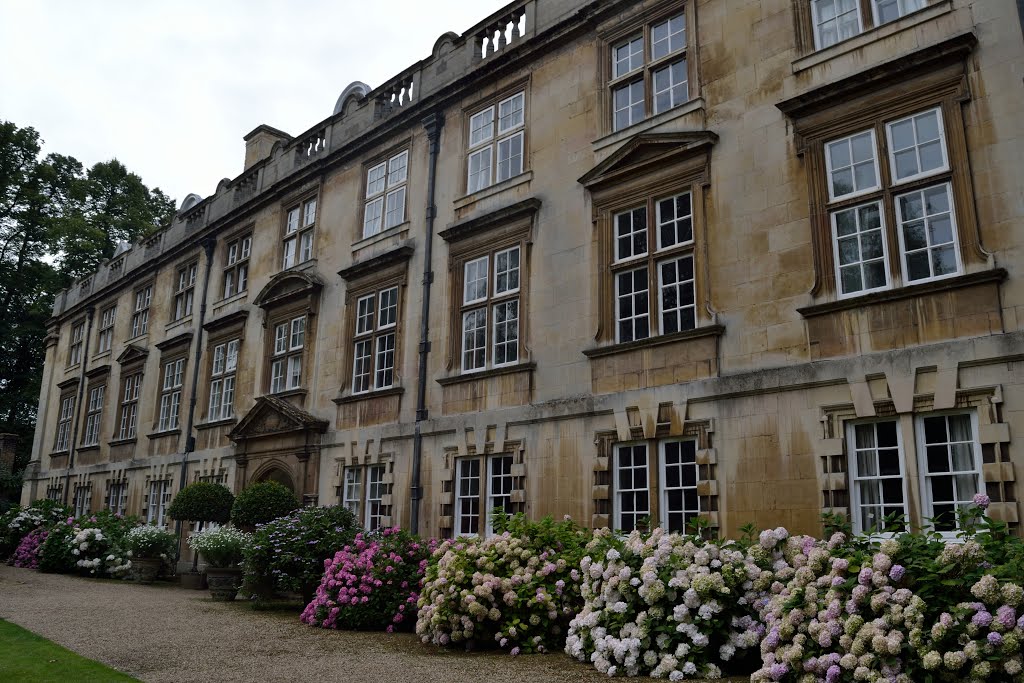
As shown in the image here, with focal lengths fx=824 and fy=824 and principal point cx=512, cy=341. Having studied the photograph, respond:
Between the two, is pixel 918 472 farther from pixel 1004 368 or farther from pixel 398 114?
pixel 398 114

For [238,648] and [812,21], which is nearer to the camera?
[238,648]

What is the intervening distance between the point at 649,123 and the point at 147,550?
14752 millimetres

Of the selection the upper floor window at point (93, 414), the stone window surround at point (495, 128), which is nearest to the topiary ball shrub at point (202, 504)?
the stone window surround at point (495, 128)

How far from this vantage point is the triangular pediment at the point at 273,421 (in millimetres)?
17297

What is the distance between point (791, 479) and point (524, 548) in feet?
10.8

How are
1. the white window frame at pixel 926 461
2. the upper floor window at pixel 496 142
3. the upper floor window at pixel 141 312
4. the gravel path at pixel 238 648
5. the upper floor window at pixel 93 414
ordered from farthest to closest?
1. the upper floor window at pixel 93 414
2. the upper floor window at pixel 141 312
3. the upper floor window at pixel 496 142
4. the white window frame at pixel 926 461
5. the gravel path at pixel 238 648

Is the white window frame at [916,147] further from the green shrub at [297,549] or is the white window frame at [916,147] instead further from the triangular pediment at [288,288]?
the triangular pediment at [288,288]

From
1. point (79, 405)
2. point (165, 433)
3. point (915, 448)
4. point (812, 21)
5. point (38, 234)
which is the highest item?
point (38, 234)

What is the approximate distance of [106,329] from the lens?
29703mm

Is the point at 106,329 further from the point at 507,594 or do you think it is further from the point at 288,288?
the point at 507,594

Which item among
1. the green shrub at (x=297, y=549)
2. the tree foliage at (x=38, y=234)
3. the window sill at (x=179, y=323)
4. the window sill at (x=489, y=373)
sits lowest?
the green shrub at (x=297, y=549)

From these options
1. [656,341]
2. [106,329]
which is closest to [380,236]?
[656,341]

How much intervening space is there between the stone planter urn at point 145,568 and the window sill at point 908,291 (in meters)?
15.9

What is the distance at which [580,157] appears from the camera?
43.5ft
